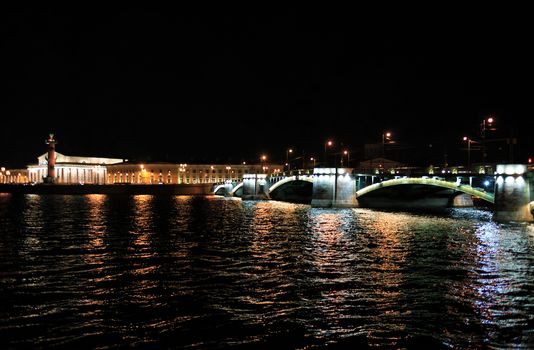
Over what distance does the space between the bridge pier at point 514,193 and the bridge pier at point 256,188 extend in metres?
62.0

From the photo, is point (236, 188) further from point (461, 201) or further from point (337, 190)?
point (461, 201)

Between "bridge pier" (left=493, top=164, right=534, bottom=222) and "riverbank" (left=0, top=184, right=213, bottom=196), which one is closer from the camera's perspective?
"bridge pier" (left=493, top=164, right=534, bottom=222)

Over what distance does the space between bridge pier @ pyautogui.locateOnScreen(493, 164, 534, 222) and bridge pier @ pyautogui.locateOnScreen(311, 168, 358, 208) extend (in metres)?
27.5

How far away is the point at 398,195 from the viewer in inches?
3027

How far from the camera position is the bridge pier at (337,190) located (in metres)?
73.9

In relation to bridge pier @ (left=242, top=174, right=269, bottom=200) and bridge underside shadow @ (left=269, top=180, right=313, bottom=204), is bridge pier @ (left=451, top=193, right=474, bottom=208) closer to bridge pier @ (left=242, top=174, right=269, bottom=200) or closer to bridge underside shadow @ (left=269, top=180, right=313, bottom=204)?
bridge underside shadow @ (left=269, top=180, right=313, bottom=204)

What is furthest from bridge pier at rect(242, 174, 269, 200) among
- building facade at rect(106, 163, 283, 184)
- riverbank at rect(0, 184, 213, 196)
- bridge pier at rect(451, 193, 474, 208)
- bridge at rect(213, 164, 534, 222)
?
building facade at rect(106, 163, 283, 184)

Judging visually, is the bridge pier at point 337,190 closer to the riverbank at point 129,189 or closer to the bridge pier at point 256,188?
the bridge pier at point 256,188

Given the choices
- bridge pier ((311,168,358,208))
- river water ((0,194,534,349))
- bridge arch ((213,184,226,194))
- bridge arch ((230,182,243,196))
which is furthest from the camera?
bridge arch ((213,184,226,194))

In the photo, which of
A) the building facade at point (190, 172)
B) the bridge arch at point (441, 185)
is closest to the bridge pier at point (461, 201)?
the bridge arch at point (441, 185)

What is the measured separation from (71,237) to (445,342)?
Result: 1023 inches

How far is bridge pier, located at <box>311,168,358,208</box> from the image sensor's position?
73875 millimetres

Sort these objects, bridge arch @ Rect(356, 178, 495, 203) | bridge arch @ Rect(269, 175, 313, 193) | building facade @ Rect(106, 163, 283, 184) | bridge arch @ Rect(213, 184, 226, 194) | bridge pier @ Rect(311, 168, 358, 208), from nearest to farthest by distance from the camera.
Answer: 1. bridge arch @ Rect(356, 178, 495, 203)
2. bridge pier @ Rect(311, 168, 358, 208)
3. bridge arch @ Rect(269, 175, 313, 193)
4. bridge arch @ Rect(213, 184, 226, 194)
5. building facade @ Rect(106, 163, 283, 184)

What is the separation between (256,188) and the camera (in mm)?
110625
